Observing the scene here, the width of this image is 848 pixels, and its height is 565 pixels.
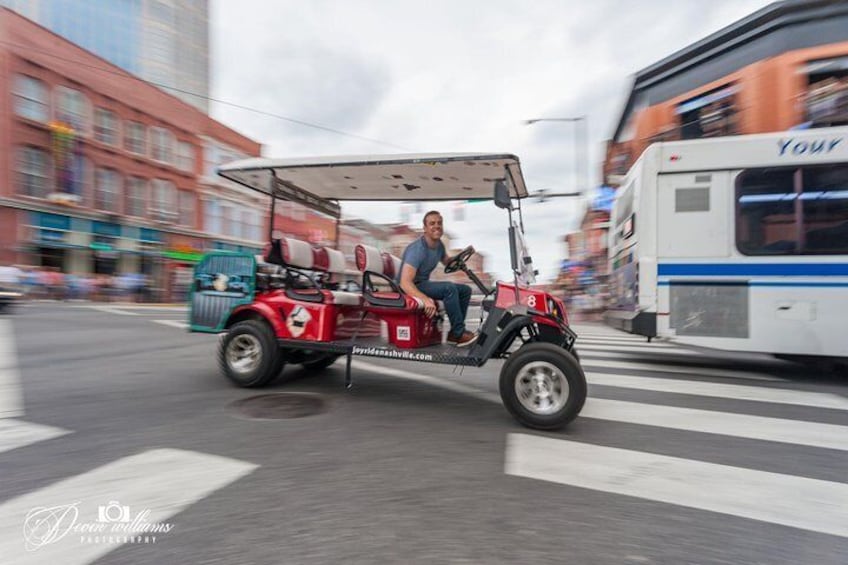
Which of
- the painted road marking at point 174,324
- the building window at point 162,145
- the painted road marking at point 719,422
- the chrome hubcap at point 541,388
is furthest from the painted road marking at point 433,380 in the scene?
the building window at point 162,145

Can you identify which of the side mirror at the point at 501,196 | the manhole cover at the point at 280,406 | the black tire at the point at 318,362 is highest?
the side mirror at the point at 501,196

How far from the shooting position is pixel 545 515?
100.0 inches

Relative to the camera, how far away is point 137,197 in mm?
28891

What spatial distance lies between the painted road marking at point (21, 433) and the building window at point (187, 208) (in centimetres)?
3131

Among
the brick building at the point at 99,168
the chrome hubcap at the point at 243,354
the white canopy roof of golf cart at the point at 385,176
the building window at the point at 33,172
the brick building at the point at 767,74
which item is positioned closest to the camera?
the white canopy roof of golf cart at the point at 385,176

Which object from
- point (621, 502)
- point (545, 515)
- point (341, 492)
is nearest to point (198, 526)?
point (341, 492)

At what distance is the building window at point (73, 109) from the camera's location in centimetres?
2454

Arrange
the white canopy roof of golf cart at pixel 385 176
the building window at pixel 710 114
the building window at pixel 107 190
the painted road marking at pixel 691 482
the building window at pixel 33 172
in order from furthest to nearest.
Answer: the building window at pixel 107 190, the building window at pixel 33 172, the building window at pixel 710 114, the white canopy roof of golf cart at pixel 385 176, the painted road marking at pixel 691 482

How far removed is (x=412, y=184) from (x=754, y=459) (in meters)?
4.10

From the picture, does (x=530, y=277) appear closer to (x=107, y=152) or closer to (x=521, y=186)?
(x=521, y=186)

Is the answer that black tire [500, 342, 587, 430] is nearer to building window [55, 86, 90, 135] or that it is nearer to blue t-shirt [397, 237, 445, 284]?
blue t-shirt [397, 237, 445, 284]

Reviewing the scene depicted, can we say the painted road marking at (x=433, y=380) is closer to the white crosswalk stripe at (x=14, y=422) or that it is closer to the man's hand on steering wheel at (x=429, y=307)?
the man's hand on steering wheel at (x=429, y=307)

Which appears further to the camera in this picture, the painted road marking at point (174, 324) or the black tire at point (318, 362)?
the painted road marking at point (174, 324)

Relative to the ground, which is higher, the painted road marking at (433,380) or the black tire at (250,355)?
the black tire at (250,355)
